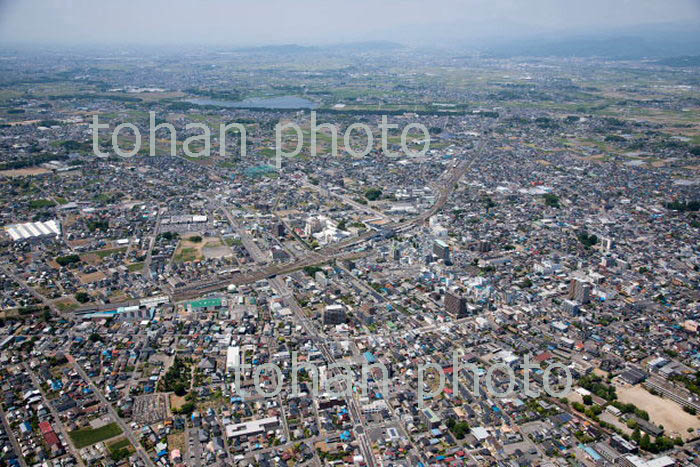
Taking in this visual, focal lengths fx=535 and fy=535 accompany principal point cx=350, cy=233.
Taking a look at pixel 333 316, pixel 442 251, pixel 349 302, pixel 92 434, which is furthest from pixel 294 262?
pixel 92 434


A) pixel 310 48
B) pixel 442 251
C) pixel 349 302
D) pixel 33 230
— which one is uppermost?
pixel 310 48

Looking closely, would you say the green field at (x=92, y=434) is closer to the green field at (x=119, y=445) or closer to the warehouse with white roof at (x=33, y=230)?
the green field at (x=119, y=445)

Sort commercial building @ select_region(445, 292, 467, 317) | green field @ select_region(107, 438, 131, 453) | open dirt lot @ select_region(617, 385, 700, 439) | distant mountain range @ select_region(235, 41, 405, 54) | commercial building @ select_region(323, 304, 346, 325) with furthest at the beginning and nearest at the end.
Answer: distant mountain range @ select_region(235, 41, 405, 54)
commercial building @ select_region(445, 292, 467, 317)
commercial building @ select_region(323, 304, 346, 325)
open dirt lot @ select_region(617, 385, 700, 439)
green field @ select_region(107, 438, 131, 453)

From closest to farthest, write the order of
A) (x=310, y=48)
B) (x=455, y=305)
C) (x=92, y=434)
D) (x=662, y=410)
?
(x=92, y=434) → (x=662, y=410) → (x=455, y=305) → (x=310, y=48)

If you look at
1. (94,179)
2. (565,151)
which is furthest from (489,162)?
(94,179)

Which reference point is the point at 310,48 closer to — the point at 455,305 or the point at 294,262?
the point at 294,262

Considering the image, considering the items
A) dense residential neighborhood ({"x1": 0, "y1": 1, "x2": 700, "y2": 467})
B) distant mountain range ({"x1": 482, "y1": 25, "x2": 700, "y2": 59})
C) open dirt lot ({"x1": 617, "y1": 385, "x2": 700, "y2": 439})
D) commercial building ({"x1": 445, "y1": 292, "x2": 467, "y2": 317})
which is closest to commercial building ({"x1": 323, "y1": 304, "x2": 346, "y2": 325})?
dense residential neighborhood ({"x1": 0, "y1": 1, "x2": 700, "y2": 467})

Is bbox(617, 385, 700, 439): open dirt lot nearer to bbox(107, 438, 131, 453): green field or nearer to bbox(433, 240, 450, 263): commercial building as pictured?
bbox(433, 240, 450, 263): commercial building
